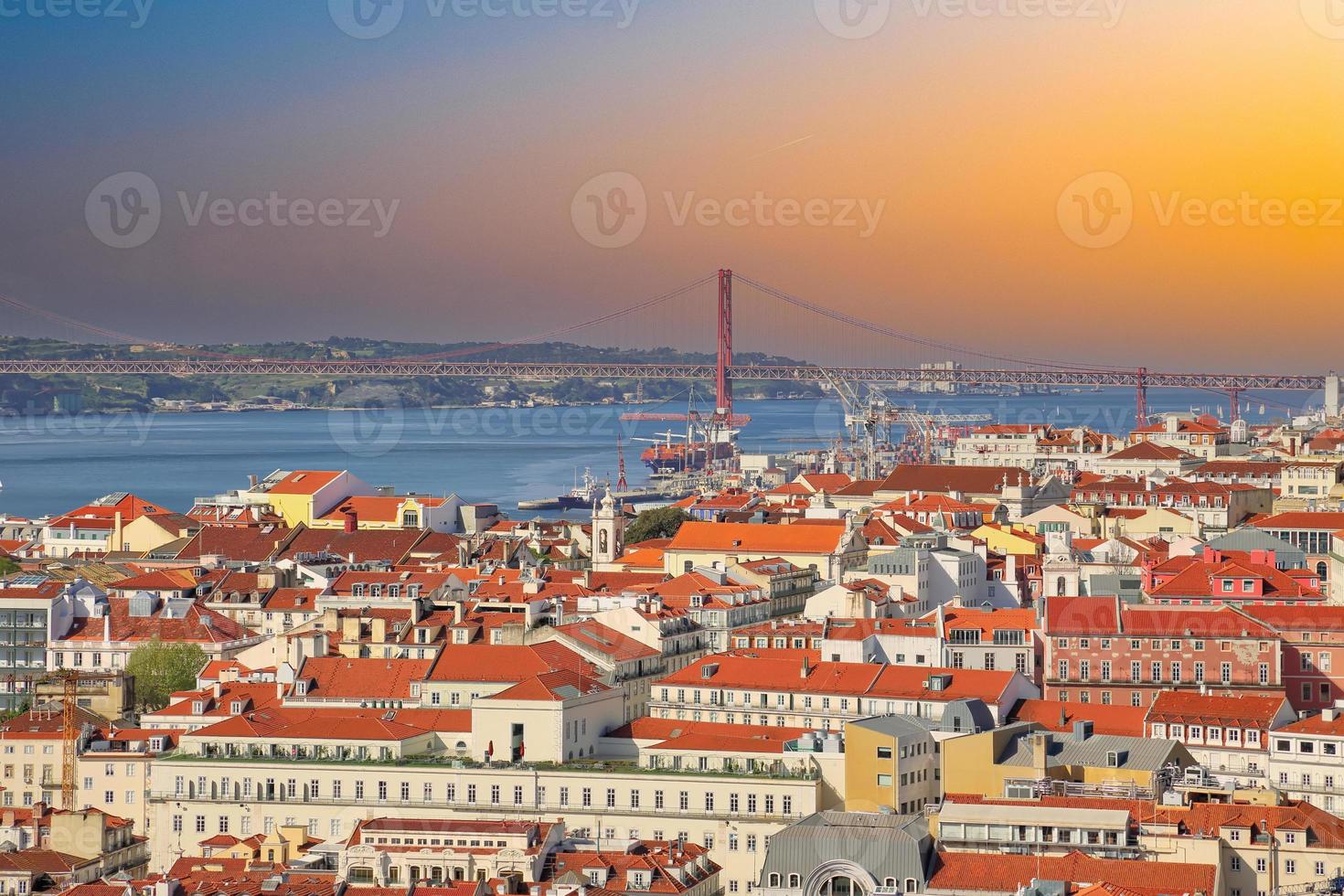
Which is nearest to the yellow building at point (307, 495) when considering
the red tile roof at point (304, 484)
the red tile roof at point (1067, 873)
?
the red tile roof at point (304, 484)

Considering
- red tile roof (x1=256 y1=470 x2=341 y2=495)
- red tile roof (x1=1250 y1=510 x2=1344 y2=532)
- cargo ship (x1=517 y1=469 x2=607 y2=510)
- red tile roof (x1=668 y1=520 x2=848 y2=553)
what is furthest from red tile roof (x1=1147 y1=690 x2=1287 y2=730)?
cargo ship (x1=517 y1=469 x2=607 y2=510)

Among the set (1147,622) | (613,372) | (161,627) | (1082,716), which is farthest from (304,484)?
(613,372)

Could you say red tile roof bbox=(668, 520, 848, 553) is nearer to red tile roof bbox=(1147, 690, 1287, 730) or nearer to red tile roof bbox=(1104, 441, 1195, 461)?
red tile roof bbox=(1147, 690, 1287, 730)

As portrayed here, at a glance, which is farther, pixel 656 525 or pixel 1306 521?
pixel 656 525

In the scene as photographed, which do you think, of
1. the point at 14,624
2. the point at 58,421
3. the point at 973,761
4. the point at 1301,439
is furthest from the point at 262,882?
the point at 58,421

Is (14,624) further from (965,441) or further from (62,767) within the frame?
(965,441)

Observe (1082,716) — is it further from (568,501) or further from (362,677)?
(568,501)
